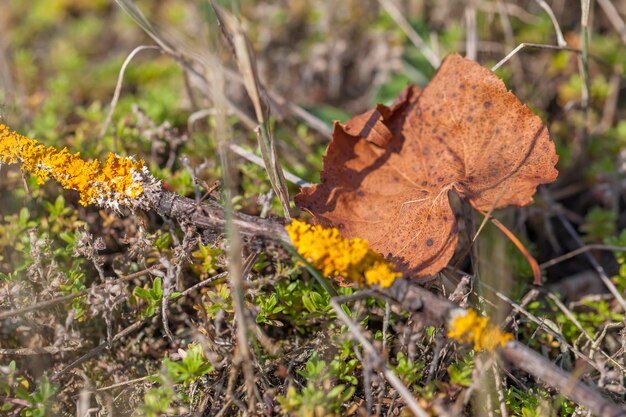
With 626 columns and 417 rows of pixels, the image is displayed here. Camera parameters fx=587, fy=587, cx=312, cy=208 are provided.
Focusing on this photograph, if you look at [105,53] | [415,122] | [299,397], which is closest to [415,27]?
[415,122]

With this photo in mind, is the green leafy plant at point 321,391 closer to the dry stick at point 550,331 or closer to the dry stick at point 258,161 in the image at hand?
the dry stick at point 550,331

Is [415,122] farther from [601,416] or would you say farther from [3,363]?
[3,363]

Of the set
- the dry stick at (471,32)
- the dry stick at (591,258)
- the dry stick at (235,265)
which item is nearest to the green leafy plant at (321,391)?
the dry stick at (235,265)

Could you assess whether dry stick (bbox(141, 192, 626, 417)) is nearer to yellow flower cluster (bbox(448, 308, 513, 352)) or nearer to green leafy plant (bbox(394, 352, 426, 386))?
yellow flower cluster (bbox(448, 308, 513, 352))

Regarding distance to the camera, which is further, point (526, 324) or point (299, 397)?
point (526, 324)

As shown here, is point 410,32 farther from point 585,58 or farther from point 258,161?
point 258,161

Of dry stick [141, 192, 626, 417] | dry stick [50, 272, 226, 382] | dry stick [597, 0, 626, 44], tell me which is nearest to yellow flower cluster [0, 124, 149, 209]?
dry stick [141, 192, 626, 417]
